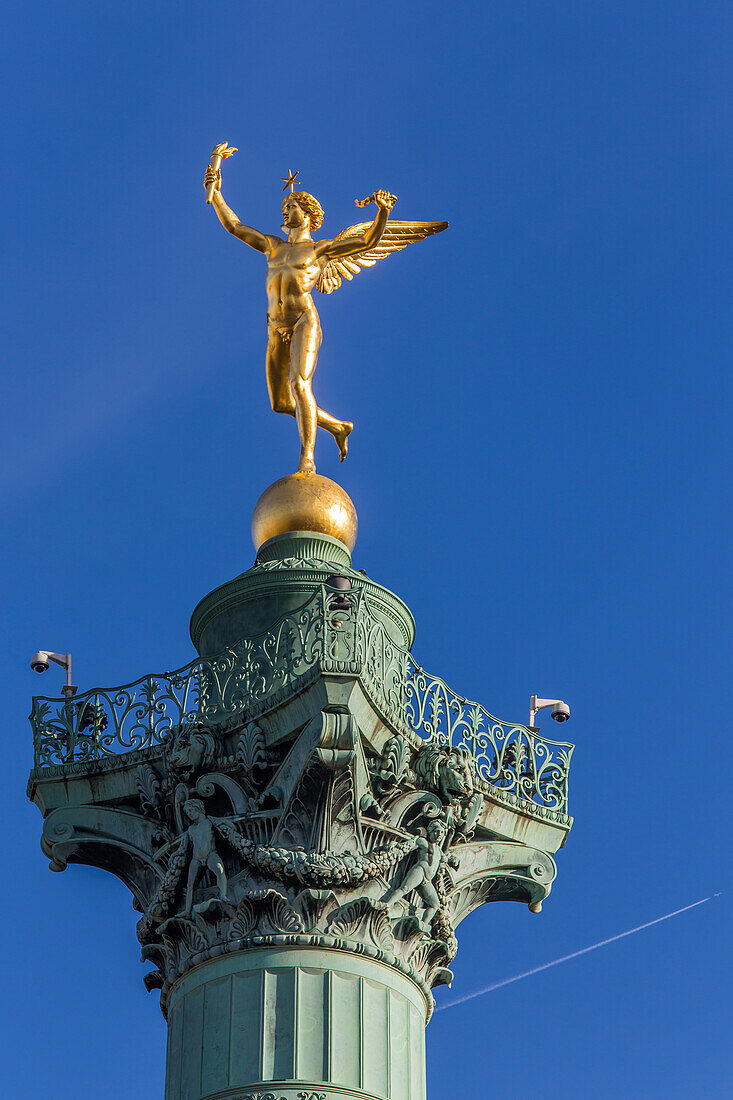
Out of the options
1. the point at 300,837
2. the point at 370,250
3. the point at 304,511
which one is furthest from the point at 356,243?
the point at 300,837

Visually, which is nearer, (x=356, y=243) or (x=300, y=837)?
(x=300, y=837)

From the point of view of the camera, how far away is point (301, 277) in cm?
2984

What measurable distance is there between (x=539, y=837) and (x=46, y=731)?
6.78 m

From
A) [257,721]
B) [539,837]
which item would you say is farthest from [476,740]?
[257,721]

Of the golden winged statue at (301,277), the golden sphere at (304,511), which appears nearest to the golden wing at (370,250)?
the golden winged statue at (301,277)

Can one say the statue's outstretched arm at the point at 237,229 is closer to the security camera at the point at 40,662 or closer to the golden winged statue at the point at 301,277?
the golden winged statue at the point at 301,277

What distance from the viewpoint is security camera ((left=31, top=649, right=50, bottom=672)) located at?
26.7 meters

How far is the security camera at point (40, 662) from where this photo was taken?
87.7 feet

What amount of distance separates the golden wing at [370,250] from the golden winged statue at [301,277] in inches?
0.6

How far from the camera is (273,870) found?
2383 cm

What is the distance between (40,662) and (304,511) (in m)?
4.32

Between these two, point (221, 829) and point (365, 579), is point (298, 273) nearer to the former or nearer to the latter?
point (365, 579)

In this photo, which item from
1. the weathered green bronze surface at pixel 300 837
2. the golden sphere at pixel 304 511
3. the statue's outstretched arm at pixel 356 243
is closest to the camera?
the weathered green bronze surface at pixel 300 837

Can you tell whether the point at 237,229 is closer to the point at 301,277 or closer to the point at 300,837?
the point at 301,277
